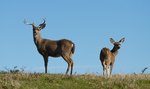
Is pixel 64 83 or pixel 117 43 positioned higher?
pixel 117 43

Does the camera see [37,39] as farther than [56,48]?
Yes

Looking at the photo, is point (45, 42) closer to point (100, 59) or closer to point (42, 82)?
point (100, 59)

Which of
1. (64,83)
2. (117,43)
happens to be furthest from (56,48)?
(64,83)

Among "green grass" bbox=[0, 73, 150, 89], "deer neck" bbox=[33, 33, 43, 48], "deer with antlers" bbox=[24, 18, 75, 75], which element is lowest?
"green grass" bbox=[0, 73, 150, 89]

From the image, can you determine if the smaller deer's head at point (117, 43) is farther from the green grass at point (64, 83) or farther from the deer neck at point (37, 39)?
the deer neck at point (37, 39)

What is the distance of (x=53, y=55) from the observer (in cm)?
1548

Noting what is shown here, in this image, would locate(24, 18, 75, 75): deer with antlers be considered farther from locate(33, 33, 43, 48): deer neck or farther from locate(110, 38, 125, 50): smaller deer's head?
locate(110, 38, 125, 50): smaller deer's head

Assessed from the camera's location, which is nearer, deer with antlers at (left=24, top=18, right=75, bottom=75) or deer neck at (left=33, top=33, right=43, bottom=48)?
deer with antlers at (left=24, top=18, right=75, bottom=75)

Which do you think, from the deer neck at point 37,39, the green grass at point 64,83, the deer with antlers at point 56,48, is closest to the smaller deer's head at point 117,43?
the deer with antlers at point 56,48

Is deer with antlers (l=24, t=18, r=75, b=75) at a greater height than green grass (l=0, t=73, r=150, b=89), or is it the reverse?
deer with antlers (l=24, t=18, r=75, b=75)

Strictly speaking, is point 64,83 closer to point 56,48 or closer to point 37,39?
point 56,48

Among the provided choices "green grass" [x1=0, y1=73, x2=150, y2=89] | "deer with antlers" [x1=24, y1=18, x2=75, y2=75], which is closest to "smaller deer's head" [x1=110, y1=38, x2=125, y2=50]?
"deer with antlers" [x1=24, y1=18, x2=75, y2=75]

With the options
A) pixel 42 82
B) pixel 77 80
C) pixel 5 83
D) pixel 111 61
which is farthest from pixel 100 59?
pixel 5 83

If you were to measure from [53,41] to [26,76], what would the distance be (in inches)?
167
